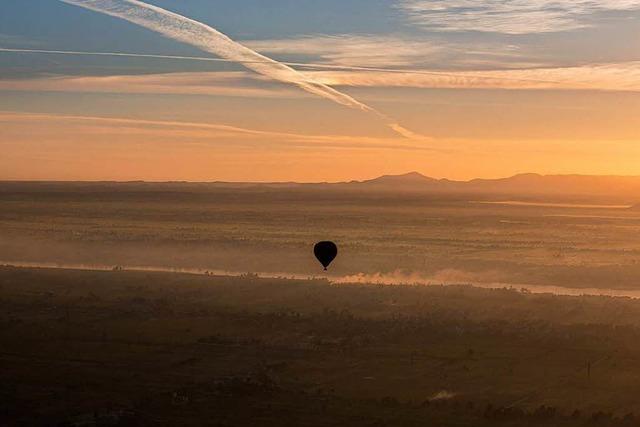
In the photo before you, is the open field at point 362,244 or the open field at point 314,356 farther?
the open field at point 362,244

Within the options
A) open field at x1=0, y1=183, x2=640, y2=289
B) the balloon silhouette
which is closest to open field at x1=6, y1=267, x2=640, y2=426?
the balloon silhouette

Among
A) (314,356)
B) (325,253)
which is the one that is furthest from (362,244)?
(314,356)

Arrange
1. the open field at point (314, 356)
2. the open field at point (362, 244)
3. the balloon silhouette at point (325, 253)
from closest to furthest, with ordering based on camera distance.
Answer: the open field at point (314, 356) < the balloon silhouette at point (325, 253) < the open field at point (362, 244)

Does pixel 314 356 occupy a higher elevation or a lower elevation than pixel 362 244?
lower

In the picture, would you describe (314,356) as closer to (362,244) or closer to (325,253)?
(325,253)

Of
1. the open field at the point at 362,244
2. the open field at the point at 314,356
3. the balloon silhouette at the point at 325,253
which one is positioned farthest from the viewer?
the open field at the point at 362,244

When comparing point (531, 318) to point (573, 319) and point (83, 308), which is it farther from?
point (83, 308)

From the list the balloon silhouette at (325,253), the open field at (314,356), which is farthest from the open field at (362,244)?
the balloon silhouette at (325,253)

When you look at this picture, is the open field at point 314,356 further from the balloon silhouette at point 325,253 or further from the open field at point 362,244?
the open field at point 362,244

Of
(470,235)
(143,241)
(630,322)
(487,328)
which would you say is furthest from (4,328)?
(470,235)
